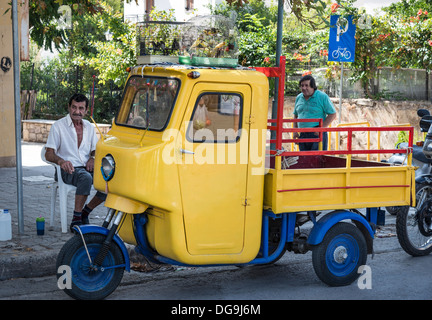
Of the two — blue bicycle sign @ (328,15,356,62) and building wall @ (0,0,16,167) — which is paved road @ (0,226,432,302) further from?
building wall @ (0,0,16,167)

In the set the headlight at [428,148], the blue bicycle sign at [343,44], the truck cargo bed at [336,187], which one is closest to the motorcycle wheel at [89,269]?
the truck cargo bed at [336,187]

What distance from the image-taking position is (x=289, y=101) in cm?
1670

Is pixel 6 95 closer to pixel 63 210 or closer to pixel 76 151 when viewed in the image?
pixel 76 151

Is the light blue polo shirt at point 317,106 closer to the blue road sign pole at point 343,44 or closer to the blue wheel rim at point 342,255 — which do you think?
the blue wheel rim at point 342,255

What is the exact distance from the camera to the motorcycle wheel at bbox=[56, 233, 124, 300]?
5102mm

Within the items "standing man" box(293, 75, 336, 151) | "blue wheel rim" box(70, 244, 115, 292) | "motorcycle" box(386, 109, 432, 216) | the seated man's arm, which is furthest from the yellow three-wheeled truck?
"standing man" box(293, 75, 336, 151)

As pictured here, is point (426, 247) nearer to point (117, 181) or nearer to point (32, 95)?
point (117, 181)

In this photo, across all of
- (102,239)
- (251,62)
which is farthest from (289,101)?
(102,239)

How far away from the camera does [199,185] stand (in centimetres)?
516

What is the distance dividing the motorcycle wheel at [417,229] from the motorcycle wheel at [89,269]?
3.19m

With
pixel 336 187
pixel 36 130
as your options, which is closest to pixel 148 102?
pixel 336 187

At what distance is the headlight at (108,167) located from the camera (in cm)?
532

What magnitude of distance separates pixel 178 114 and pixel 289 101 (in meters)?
11.8

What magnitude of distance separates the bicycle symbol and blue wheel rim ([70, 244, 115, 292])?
818cm
